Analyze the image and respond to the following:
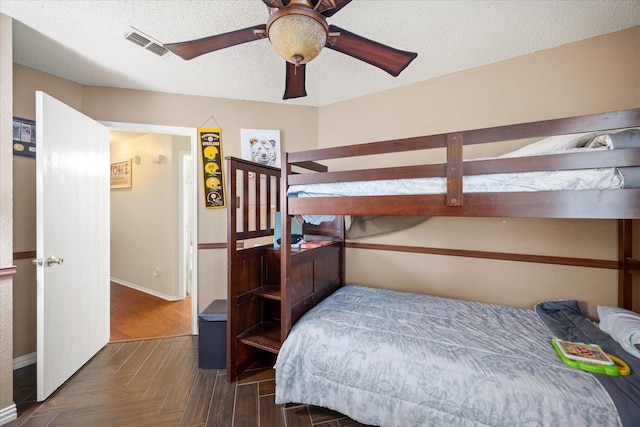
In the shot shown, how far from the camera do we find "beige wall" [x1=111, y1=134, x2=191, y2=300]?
349cm

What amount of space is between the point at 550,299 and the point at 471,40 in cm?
195

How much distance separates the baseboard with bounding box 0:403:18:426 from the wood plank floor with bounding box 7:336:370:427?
0.12 ft

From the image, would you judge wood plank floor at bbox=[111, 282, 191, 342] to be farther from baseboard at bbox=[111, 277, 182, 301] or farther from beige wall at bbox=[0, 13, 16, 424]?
beige wall at bbox=[0, 13, 16, 424]

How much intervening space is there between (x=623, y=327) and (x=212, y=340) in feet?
8.34

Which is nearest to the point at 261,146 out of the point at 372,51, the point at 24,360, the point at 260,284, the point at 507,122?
the point at 260,284

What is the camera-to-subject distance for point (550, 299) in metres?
1.88

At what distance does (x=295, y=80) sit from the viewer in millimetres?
1479

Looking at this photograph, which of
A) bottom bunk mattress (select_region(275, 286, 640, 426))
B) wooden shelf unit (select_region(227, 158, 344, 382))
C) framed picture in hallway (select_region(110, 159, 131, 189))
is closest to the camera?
bottom bunk mattress (select_region(275, 286, 640, 426))

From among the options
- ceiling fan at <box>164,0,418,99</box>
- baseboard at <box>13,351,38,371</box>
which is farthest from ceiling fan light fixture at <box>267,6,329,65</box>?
baseboard at <box>13,351,38,371</box>

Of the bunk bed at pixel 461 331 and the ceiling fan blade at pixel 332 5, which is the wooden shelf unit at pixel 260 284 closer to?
the bunk bed at pixel 461 331

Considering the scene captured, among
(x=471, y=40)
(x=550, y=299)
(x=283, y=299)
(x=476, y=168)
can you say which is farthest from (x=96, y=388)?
(x=471, y=40)

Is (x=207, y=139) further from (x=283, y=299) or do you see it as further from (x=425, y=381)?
(x=425, y=381)

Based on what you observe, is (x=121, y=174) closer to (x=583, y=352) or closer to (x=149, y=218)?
(x=149, y=218)

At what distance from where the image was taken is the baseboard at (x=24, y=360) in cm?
196
